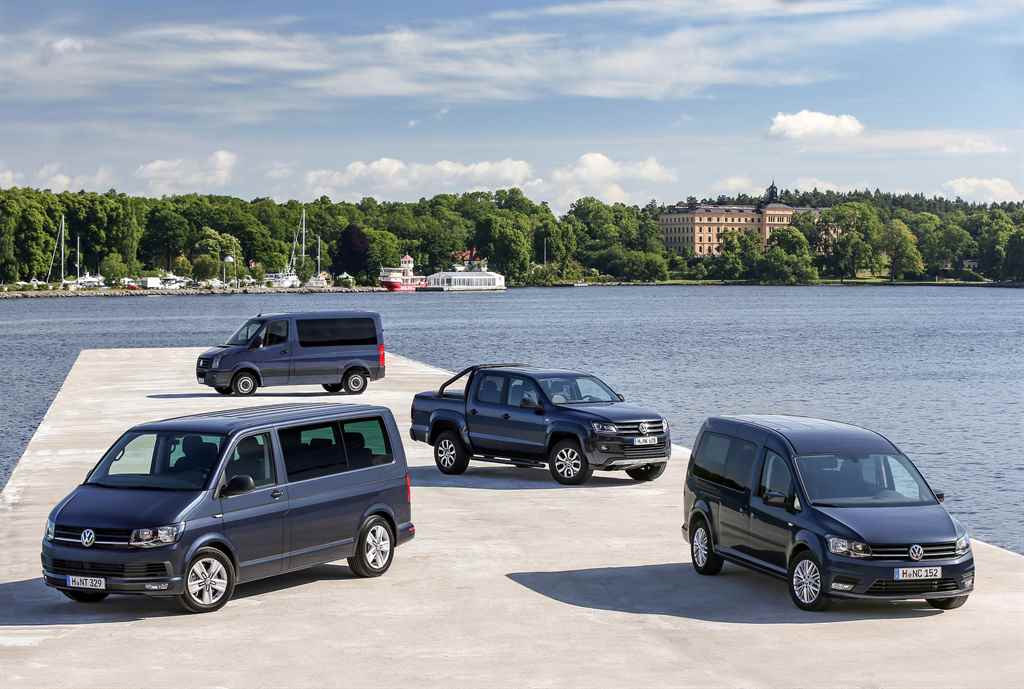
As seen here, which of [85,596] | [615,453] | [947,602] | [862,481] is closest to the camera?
[947,602]

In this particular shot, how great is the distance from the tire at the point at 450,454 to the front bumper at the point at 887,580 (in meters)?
11.3

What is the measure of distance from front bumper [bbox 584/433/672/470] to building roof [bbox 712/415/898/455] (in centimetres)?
669

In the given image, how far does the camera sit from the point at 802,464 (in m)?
14.6

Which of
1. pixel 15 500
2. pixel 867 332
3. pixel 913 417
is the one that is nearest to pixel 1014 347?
pixel 867 332

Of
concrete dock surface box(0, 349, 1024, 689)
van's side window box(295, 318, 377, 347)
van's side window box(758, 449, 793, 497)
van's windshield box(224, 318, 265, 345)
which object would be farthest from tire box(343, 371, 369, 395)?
van's side window box(758, 449, 793, 497)

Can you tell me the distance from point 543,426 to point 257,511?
9.08m

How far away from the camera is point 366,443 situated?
16.0m

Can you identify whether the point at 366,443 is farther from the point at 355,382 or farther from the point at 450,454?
the point at 355,382

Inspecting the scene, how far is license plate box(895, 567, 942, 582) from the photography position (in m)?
13.5

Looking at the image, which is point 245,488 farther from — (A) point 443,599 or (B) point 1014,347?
(B) point 1014,347

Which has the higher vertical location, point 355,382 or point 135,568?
point 135,568

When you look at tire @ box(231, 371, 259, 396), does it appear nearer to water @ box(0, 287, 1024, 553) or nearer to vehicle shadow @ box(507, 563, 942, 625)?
water @ box(0, 287, 1024, 553)

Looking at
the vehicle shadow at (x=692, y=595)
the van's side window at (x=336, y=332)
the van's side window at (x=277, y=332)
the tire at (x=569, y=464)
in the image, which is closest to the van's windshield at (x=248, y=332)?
the van's side window at (x=277, y=332)

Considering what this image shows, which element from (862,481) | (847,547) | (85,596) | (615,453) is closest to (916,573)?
(847,547)
